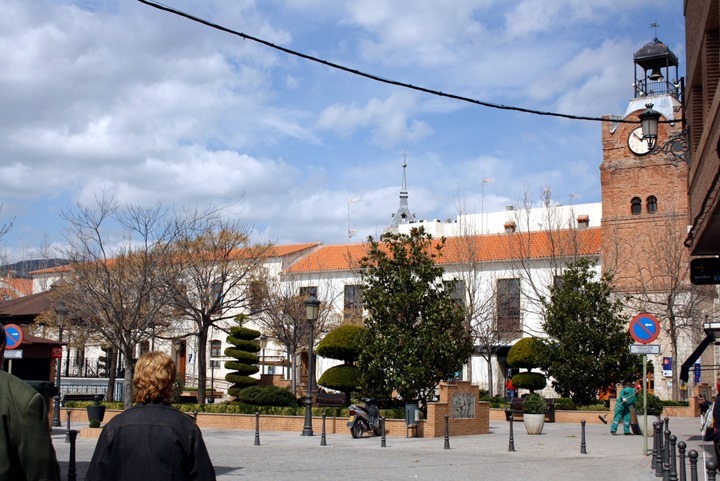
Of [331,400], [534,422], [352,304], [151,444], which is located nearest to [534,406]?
[534,422]

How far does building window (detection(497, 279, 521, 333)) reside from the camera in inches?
1996

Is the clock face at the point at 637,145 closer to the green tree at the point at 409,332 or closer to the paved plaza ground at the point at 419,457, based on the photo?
the paved plaza ground at the point at 419,457

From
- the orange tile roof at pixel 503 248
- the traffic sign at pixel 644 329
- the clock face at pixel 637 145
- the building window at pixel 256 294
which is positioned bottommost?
the traffic sign at pixel 644 329

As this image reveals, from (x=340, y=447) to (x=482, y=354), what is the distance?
29.7 meters

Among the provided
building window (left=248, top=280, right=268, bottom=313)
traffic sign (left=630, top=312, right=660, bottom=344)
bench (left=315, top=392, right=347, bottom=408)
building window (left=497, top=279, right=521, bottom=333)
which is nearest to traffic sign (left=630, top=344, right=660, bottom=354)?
traffic sign (left=630, top=312, right=660, bottom=344)

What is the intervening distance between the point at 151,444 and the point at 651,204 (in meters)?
48.5

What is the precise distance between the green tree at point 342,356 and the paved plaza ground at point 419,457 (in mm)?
4291

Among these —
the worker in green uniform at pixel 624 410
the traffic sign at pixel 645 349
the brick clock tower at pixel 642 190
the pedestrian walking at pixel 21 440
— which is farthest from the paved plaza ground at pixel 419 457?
the brick clock tower at pixel 642 190

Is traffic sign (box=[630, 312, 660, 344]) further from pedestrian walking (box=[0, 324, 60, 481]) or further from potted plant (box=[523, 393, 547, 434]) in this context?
pedestrian walking (box=[0, 324, 60, 481])

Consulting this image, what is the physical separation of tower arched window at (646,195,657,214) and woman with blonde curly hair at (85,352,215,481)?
4809 cm

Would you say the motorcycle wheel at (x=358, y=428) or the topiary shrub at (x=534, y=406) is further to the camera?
the topiary shrub at (x=534, y=406)

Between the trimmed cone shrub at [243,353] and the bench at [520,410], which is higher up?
the trimmed cone shrub at [243,353]

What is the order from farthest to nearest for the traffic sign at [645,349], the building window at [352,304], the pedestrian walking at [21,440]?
the building window at [352,304] → the traffic sign at [645,349] → the pedestrian walking at [21,440]

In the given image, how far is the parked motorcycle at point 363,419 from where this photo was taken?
22.6 m
